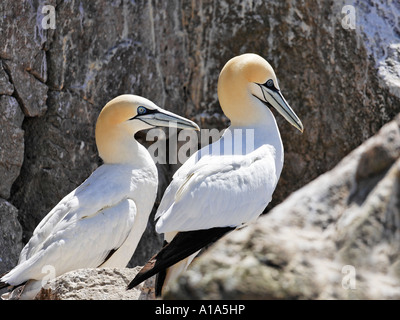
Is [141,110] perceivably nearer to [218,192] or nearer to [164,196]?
[164,196]

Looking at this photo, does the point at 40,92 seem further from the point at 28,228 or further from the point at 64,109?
the point at 28,228

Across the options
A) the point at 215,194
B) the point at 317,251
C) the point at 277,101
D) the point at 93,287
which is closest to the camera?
the point at 317,251

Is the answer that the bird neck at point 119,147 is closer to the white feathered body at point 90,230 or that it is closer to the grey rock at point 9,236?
the white feathered body at point 90,230

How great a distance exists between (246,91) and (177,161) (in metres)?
2.08

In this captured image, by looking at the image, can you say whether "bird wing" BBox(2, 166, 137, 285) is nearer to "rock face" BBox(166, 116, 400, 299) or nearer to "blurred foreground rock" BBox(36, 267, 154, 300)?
"blurred foreground rock" BBox(36, 267, 154, 300)

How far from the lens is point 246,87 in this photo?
584 centimetres

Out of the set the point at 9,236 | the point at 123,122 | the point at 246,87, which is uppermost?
the point at 246,87

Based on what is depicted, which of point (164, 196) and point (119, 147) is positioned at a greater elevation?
point (119, 147)

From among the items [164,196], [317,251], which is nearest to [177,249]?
[164,196]

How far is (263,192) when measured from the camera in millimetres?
5027

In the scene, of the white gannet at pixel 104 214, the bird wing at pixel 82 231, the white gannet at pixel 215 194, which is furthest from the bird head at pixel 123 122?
the white gannet at pixel 215 194

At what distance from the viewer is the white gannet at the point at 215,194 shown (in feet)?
15.3

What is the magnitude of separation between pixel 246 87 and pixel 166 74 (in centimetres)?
192

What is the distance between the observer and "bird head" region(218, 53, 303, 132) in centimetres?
580
